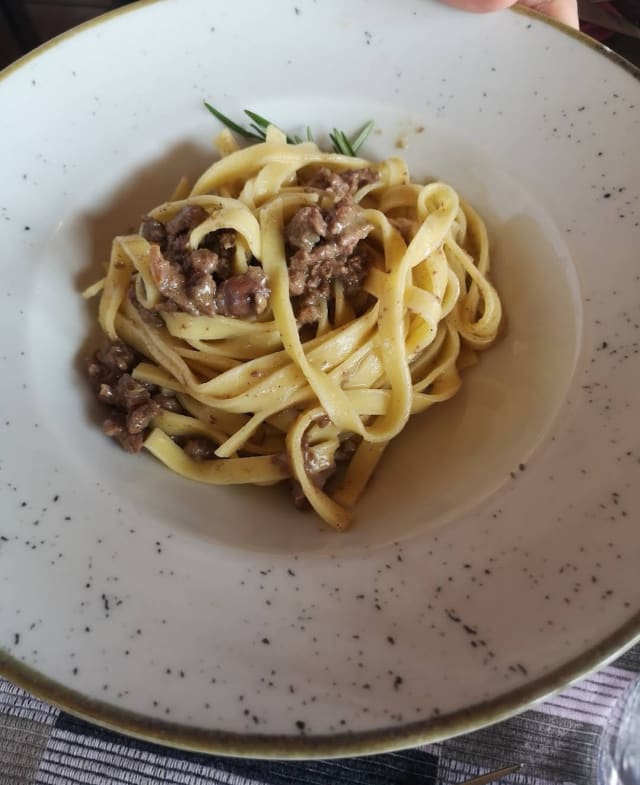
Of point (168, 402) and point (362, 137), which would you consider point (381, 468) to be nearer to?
point (168, 402)

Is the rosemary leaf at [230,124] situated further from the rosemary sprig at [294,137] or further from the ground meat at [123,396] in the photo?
the ground meat at [123,396]

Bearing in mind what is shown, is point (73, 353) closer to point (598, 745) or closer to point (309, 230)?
point (309, 230)

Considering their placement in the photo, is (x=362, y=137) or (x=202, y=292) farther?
(x=362, y=137)

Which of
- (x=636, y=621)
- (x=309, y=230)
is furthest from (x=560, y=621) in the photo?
(x=309, y=230)

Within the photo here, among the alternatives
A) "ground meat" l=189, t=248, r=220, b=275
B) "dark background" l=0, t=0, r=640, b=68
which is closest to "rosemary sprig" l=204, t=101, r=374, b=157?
"ground meat" l=189, t=248, r=220, b=275

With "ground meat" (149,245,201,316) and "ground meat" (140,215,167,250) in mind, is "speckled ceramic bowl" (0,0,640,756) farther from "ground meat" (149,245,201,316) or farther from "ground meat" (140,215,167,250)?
"ground meat" (149,245,201,316)

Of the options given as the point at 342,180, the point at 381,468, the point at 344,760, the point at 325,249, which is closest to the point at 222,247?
the point at 325,249
